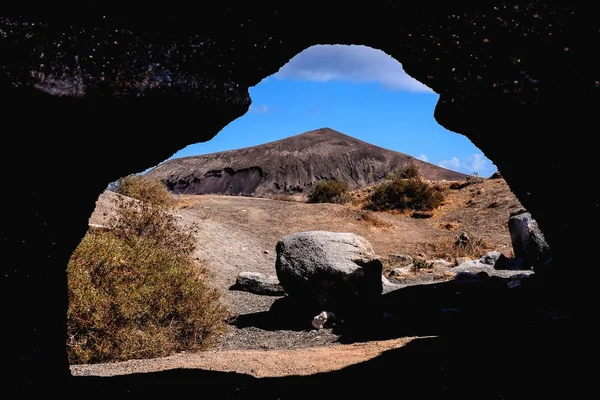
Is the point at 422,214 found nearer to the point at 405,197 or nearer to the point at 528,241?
the point at 405,197

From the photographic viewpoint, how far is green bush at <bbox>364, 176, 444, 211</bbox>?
2289 cm

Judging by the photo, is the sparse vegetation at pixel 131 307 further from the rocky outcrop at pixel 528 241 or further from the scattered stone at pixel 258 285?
the rocky outcrop at pixel 528 241

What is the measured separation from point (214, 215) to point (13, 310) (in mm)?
15856

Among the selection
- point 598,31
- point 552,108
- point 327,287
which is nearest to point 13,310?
point 552,108

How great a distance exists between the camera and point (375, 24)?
387 cm

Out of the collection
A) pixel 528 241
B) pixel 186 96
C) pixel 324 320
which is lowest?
pixel 324 320

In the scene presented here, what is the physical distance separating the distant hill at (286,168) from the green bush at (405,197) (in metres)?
23.5

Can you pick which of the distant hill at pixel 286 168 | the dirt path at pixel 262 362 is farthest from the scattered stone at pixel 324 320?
the distant hill at pixel 286 168

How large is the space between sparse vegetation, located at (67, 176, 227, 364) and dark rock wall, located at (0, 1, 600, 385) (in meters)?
2.87

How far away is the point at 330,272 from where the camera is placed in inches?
346

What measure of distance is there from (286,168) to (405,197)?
28.9 metres

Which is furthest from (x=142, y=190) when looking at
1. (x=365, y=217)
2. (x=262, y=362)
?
(x=262, y=362)

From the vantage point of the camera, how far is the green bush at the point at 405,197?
75.1ft

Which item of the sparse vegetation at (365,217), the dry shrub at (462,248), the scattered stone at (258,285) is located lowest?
the scattered stone at (258,285)
